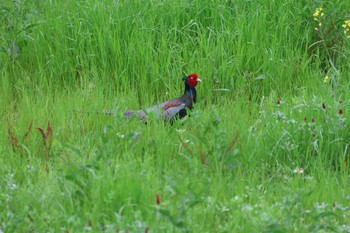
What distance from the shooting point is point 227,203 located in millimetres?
4172

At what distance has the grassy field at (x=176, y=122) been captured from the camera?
4125 millimetres

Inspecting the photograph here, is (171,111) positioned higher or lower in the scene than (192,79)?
lower

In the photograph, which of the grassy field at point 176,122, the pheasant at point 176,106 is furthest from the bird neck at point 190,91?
the grassy field at point 176,122

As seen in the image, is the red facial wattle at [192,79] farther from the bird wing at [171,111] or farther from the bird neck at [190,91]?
the bird wing at [171,111]

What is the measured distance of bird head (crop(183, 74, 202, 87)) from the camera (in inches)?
244

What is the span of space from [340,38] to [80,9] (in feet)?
7.76

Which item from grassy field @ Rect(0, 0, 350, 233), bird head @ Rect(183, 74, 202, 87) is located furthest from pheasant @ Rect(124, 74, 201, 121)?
grassy field @ Rect(0, 0, 350, 233)

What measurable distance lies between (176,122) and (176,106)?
0.56 m

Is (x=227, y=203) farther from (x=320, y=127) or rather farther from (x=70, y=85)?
(x=70, y=85)

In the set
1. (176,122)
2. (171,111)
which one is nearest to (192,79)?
(171,111)

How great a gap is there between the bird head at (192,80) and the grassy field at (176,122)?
163mm

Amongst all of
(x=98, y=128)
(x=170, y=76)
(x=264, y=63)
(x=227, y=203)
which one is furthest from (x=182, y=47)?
(x=227, y=203)

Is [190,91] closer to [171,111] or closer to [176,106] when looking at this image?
[176,106]

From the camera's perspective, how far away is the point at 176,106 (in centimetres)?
604
